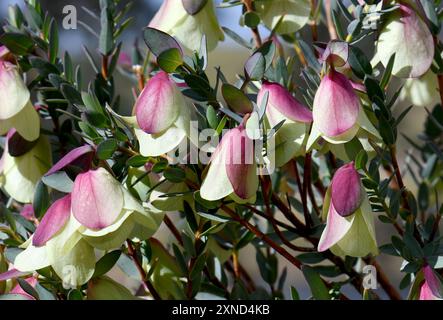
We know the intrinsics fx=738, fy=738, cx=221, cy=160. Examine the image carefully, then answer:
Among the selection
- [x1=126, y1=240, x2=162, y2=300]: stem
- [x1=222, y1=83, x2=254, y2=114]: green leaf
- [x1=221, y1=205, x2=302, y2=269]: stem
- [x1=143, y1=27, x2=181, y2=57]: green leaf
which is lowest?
[x1=126, y1=240, x2=162, y2=300]: stem

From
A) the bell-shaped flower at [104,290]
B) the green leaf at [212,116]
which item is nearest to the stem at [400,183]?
the green leaf at [212,116]

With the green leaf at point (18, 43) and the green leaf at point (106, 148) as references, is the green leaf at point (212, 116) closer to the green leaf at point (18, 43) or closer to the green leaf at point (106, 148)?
the green leaf at point (106, 148)

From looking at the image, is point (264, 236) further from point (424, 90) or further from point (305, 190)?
point (424, 90)

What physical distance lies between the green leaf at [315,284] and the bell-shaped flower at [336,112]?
0.13m

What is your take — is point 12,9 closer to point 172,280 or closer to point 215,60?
point 172,280

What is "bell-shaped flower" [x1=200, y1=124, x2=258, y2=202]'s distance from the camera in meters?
0.56

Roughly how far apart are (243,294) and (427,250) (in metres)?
0.20

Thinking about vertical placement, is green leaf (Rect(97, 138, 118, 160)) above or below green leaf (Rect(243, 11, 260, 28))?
below

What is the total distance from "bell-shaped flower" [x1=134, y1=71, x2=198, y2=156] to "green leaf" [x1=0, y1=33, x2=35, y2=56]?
147 millimetres

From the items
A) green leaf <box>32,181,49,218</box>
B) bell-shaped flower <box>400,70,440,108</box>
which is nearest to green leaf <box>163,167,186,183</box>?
green leaf <box>32,181,49,218</box>

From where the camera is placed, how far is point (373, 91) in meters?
0.61

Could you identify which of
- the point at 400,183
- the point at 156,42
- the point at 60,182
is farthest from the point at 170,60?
the point at 400,183

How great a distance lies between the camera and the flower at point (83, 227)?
0.57 metres

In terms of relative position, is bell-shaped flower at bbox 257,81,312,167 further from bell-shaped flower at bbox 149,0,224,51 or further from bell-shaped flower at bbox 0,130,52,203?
bell-shaped flower at bbox 0,130,52,203
